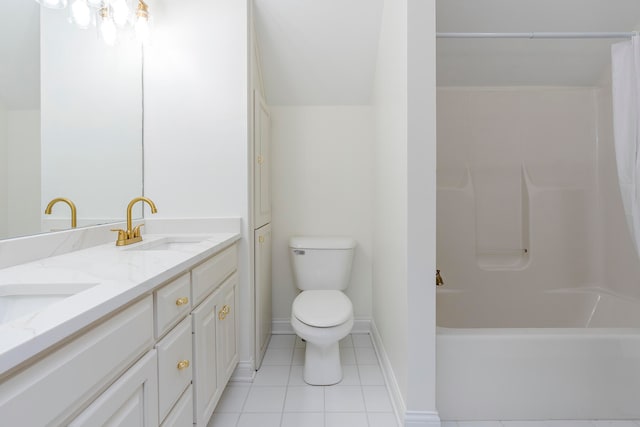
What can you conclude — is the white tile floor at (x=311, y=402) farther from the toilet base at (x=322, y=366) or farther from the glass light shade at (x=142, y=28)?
Result: the glass light shade at (x=142, y=28)

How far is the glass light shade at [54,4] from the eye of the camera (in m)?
1.16

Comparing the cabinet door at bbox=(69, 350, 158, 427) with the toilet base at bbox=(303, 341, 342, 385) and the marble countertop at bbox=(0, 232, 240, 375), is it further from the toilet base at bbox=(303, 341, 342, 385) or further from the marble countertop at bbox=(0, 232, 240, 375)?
the toilet base at bbox=(303, 341, 342, 385)

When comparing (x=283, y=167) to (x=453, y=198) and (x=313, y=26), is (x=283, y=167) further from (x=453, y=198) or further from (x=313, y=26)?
(x=453, y=198)

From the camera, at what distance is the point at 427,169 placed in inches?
52.4

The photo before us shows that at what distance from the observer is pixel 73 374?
22.2 inches

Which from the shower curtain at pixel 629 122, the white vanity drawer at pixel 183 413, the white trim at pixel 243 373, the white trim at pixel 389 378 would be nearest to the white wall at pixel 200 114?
the white trim at pixel 243 373

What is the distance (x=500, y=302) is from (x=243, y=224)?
6.06 ft

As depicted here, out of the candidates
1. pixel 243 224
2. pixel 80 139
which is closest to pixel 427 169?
pixel 243 224

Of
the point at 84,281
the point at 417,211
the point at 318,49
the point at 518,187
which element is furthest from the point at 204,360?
the point at 518,187

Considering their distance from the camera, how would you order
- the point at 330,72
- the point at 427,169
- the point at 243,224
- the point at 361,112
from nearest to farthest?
the point at 427,169
the point at 243,224
the point at 330,72
the point at 361,112

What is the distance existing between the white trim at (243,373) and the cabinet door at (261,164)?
763mm

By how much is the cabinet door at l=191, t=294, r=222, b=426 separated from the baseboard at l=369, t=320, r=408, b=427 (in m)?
0.80

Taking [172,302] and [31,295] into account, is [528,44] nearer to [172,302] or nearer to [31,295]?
[172,302]

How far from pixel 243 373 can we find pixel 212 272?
75 cm
